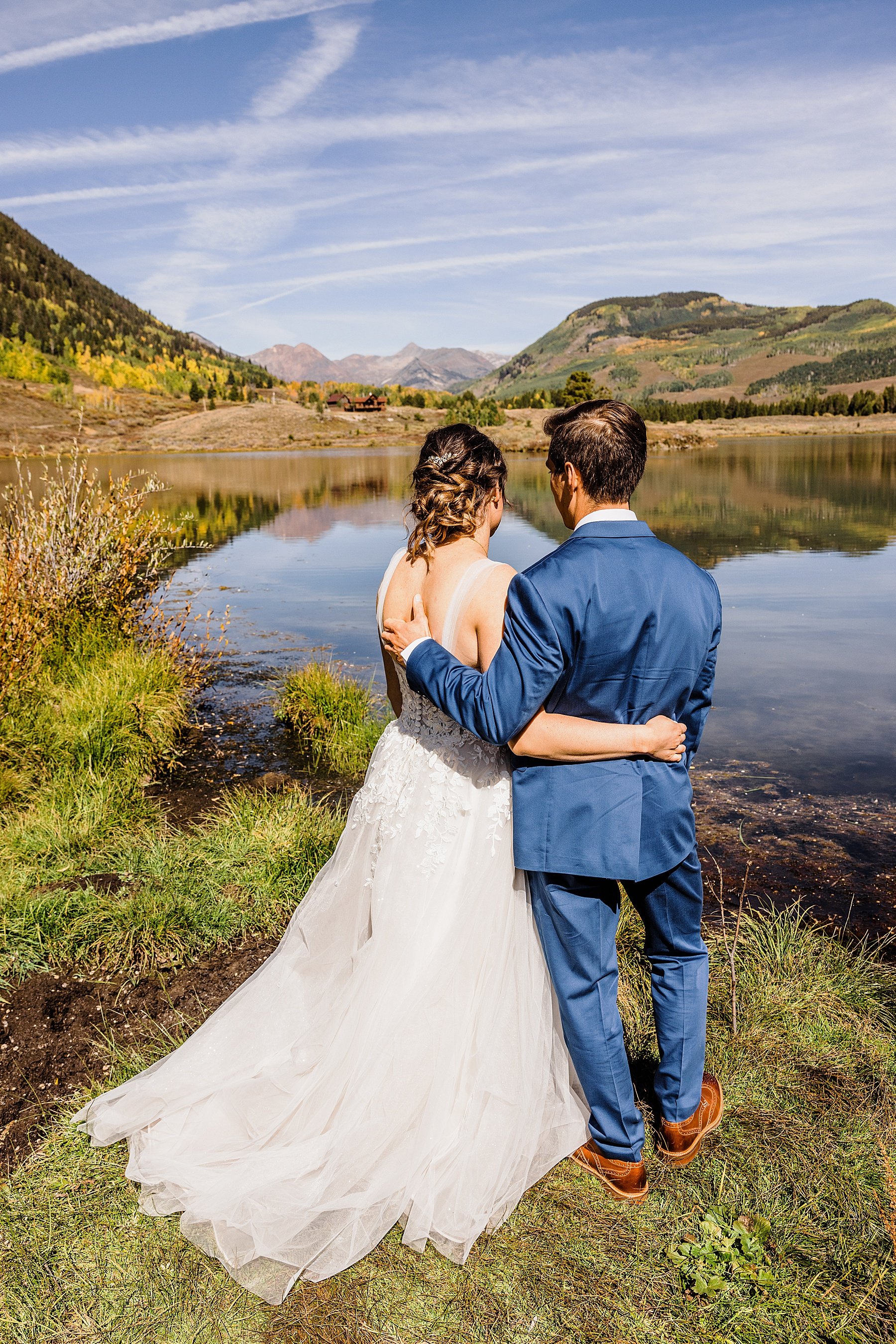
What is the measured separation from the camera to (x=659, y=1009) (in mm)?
2520

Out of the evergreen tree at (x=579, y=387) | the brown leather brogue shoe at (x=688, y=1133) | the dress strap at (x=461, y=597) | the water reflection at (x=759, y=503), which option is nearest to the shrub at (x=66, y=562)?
the dress strap at (x=461, y=597)

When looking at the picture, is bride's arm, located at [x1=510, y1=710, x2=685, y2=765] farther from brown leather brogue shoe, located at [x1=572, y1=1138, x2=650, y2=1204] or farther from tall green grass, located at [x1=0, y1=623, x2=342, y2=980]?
tall green grass, located at [x1=0, y1=623, x2=342, y2=980]

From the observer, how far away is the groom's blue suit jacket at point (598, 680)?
2086 mm

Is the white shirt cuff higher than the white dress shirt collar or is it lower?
lower

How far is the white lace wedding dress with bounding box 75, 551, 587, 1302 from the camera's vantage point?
7.68 ft

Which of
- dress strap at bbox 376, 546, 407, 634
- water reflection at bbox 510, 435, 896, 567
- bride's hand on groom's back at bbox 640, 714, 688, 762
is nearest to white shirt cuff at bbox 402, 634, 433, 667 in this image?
dress strap at bbox 376, 546, 407, 634

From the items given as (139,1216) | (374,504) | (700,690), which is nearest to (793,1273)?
(700,690)

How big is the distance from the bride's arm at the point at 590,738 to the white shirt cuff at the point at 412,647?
41 centimetres

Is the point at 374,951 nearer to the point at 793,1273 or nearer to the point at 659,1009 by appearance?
the point at 659,1009

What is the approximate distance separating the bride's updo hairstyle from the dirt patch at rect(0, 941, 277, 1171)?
7.35ft

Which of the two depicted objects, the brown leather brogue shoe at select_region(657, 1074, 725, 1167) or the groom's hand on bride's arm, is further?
the brown leather brogue shoe at select_region(657, 1074, 725, 1167)

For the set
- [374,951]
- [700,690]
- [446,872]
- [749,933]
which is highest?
[700,690]

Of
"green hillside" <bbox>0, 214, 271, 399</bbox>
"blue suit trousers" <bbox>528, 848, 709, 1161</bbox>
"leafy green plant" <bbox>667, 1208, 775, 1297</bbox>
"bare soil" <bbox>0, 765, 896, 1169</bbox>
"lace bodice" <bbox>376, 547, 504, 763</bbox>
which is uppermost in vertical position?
"green hillside" <bbox>0, 214, 271, 399</bbox>

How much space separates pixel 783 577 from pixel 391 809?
49.1ft
